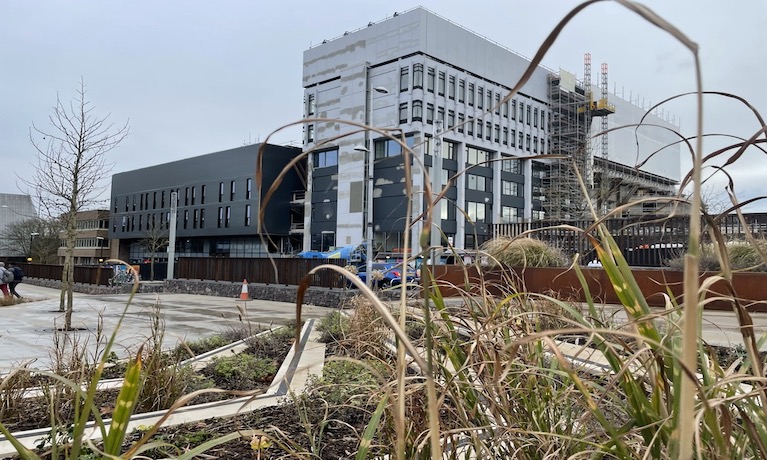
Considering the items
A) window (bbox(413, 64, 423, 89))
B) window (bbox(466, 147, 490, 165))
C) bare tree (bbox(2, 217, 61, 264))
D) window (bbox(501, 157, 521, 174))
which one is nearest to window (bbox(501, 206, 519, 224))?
window (bbox(501, 157, 521, 174))

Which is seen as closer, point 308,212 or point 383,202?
point 383,202

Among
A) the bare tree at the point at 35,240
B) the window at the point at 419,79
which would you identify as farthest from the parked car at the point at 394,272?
the bare tree at the point at 35,240

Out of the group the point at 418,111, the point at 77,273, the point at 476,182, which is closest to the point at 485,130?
the point at 476,182

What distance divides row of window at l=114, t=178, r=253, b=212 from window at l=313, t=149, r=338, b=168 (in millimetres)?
7352

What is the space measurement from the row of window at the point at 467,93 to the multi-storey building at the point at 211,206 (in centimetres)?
992

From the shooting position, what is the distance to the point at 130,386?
1220 millimetres

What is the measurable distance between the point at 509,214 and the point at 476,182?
663 cm

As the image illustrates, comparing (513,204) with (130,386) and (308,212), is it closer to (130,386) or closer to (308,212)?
(308,212)

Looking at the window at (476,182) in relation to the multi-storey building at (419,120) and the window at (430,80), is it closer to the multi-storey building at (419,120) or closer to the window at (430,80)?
the multi-storey building at (419,120)

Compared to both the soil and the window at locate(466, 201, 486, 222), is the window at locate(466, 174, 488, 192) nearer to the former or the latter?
the window at locate(466, 201, 486, 222)

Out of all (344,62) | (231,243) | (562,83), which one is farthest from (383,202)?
(562,83)

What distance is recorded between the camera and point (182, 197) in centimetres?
6384

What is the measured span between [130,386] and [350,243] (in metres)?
47.9

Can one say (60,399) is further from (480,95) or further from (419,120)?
(480,95)
